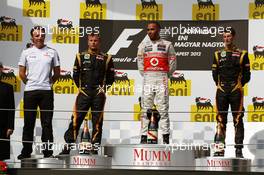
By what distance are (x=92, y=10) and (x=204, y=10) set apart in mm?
1631

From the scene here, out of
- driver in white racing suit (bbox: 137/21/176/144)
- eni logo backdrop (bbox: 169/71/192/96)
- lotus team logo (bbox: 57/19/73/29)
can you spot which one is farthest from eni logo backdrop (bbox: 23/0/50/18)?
driver in white racing suit (bbox: 137/21/176/144)

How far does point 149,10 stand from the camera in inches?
386

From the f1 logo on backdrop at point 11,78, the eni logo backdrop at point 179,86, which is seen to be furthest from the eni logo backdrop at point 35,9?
the eni logo backdrop at point 179,86

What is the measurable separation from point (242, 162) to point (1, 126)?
2.55 meters

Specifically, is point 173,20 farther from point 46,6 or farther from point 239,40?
point 46,6

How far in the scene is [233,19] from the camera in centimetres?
959

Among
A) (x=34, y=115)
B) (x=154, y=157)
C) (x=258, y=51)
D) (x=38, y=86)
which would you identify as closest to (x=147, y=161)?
(x=154, y=157)

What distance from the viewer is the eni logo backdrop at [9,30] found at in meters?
9.73

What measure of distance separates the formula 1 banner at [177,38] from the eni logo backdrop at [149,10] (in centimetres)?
10

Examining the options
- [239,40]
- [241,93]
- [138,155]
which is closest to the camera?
[138,155]

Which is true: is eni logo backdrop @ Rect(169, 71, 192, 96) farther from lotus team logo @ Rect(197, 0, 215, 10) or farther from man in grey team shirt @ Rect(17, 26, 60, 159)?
man in grey team shirt @ Rect(17, 26, 60, 159)

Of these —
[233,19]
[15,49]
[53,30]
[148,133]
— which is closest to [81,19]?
[53,30]

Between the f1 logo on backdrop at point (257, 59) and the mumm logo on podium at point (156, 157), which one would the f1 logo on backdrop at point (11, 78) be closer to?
the f1 logo on backdrop at point (257, 59)

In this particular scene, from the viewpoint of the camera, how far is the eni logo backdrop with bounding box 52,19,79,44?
9789 mm
